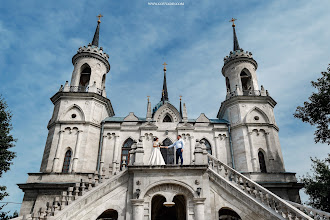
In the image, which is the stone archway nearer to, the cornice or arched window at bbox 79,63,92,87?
the cornice

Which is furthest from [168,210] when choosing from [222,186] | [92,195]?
[92,195]

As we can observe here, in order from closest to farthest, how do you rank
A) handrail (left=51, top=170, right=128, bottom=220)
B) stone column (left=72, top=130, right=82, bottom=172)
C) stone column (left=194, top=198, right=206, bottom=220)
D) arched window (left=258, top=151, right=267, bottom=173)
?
handrail (left=51, top=170, right=128, bottom=220) < stone column (left=194, top=198, right=206, bottom=220) < stone column (left=72, top=130, right=82, bottom=172) < arched window (left=258, top=151, right=267, bottom=173)

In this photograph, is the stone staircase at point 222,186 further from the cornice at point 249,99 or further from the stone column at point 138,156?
the cornice at point 249,99

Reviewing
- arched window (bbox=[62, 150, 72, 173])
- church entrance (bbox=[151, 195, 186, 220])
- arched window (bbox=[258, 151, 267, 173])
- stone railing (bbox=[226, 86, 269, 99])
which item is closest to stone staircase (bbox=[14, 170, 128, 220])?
church entrance (bbox=[151, 195, 186, 220])

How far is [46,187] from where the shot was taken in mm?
20141

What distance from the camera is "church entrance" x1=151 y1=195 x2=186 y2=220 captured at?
49.2 ft

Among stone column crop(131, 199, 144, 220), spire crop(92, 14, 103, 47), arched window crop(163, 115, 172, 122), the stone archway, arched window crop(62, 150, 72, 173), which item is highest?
spire crop(92, 14, 103, 47)

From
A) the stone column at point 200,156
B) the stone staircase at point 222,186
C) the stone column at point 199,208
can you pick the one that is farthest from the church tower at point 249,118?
the stone column at point 199,208

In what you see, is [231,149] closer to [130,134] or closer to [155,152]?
[130,134]

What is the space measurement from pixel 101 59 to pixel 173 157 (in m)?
13.6

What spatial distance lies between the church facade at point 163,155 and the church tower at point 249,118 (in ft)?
0.31

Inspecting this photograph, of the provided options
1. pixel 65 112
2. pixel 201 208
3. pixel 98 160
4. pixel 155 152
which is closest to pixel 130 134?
pixel 98 160

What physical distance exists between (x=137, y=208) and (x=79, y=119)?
45.0ft

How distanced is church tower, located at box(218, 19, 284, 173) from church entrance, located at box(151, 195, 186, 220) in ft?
28.5
